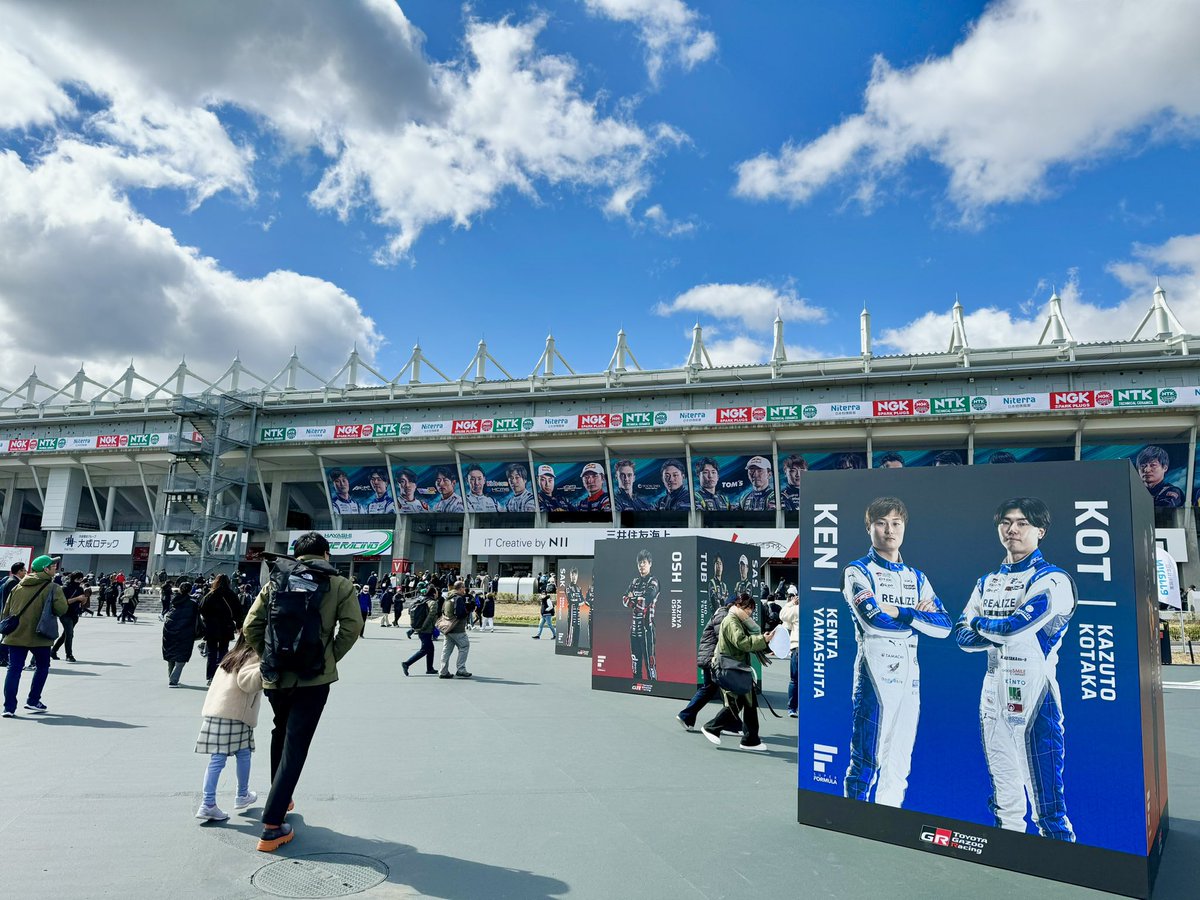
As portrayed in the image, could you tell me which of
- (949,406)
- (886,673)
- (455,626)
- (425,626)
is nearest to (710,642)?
(886,673)

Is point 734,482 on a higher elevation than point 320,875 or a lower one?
higher

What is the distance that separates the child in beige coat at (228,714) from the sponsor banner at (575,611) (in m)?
12.8

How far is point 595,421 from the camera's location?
44.2 meters

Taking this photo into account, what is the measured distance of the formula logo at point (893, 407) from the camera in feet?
130

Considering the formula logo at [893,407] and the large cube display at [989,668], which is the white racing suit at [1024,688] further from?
the formula logo at [893,407]

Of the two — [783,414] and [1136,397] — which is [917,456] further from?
[1136,397]

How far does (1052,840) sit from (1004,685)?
35.4 inches

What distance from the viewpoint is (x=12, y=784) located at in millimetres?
5457

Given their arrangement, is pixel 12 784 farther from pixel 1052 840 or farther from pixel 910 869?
pixel 1052 840

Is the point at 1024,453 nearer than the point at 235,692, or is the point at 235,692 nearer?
the point at 235,692

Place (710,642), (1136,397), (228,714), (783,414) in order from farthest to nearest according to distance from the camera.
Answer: (783,414)
(1136,397)
(710,642)
(228,714)

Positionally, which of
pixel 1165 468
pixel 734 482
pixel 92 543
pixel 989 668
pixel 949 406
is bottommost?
pixel 989 668

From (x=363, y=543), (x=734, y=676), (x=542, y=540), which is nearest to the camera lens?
(x=734, y=676)

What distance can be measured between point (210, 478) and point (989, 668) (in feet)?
175
